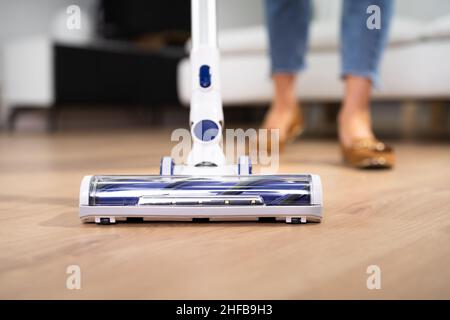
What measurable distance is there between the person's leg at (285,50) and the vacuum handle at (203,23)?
0.83 metres

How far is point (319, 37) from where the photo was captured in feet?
7.40

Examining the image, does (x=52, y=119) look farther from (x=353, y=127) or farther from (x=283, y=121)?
(x=353, y=127)

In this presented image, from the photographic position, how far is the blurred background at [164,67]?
213 centimetres

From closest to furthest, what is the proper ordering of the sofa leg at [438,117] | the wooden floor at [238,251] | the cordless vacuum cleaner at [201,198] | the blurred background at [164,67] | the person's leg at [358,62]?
the wooden floor at [238,251]
the cordless vacuum cleaner at [201,198]
the person's leg at [358,62]
the blurred background at [164,67]
the sofa leg at [438,117]

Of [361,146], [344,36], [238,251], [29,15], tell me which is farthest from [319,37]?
[29,15]

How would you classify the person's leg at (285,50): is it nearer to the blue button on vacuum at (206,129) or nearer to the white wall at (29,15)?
the blue button on vacuum at (206,129)

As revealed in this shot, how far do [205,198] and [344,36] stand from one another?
887 mm

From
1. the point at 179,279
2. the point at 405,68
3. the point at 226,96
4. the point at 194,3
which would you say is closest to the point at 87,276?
the point at 179,279

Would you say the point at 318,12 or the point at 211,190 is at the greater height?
the point at 318,12

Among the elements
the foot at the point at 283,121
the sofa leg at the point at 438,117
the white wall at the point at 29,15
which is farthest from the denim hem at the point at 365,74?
the white wall at the point at 29,15

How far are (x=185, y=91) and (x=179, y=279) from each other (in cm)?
216

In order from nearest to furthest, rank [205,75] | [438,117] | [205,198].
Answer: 1. [205,198]
2. [205,75]
3. [438,117]

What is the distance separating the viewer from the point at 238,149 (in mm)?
1776
